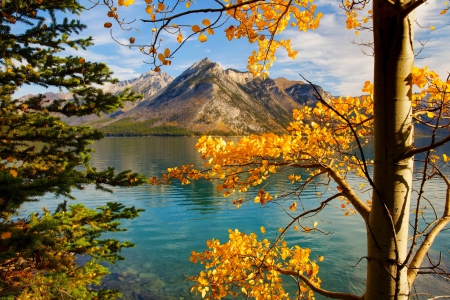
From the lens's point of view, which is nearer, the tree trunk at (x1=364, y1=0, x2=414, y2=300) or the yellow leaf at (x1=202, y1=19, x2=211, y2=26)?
the tree trunk at (x1=364, y1=0, x2=414, y2=300)

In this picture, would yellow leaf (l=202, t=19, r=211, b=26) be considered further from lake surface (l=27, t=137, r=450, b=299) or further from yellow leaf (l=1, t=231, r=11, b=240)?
lake surface (l=27, t=137, r=450, b=299)

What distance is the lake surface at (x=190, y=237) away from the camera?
12359 mm

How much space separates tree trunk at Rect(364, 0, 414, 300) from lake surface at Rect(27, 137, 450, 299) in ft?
15.9

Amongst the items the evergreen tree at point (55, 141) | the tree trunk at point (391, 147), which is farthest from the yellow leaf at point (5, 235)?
the tree trunk at point (391, 147)

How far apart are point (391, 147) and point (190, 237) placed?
17.3 metres

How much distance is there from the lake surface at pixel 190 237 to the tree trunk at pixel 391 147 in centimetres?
486

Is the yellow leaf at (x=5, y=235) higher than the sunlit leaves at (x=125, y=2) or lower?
lower

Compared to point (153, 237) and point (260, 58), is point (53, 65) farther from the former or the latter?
point (153, 237)

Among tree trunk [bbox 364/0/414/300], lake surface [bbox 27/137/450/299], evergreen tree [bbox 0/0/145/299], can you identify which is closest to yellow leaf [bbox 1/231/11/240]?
evergreen tree [bbox 0/0/145/299]

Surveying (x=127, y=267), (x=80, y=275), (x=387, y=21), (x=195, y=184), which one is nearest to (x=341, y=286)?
(x=127, y=267)

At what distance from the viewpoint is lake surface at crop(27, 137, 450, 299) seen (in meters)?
12.4

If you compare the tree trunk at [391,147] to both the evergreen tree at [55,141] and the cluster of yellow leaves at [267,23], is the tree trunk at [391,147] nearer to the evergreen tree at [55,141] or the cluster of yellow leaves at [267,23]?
the cluster of yellow leaves at [267,23]

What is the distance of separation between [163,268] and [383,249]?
45.5ft

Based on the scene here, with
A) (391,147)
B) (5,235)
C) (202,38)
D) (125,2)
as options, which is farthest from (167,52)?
(5,235)
